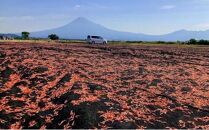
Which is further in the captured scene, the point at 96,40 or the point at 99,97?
the point at 96,40

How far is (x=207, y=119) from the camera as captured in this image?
12.7 metres

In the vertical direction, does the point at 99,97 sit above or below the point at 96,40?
above

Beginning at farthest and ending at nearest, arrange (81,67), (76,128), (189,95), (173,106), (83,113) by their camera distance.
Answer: (81,67), (189,95), (173,106), (83,113), (76,128)

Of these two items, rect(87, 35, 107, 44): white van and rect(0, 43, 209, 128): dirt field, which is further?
rect(87, 35, 107, 44): white van

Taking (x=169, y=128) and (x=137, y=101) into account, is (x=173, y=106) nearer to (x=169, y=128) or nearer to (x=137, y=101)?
(x=137, y=101)

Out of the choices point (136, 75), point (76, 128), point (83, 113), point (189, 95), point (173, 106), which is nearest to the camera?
point (76, 128)

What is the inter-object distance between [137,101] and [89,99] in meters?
1.85

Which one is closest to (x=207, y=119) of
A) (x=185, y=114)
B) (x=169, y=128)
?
(x=185, y=114)

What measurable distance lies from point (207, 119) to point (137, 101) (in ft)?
8.97

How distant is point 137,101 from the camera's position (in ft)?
46.1

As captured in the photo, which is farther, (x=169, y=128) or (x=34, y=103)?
(x=34, y=103)

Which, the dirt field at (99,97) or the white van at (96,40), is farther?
the white van at (96,40)

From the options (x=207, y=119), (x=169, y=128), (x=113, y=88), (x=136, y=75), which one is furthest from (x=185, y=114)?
(x=136, y=75)

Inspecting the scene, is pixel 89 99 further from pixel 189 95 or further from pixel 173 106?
pixel 189 95
